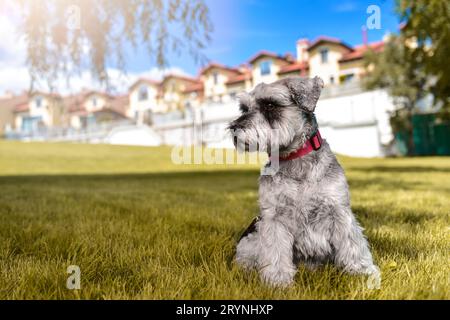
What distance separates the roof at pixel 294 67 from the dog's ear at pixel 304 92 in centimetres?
4482

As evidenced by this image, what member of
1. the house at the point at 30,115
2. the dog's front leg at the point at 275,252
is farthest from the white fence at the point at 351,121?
the house at the point at 30,115

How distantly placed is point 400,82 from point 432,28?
21674 millimetres

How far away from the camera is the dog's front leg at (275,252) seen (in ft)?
10.9

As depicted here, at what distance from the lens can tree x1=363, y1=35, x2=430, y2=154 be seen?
1339 inches

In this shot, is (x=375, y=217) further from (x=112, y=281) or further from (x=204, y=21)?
(x=204, y=21)

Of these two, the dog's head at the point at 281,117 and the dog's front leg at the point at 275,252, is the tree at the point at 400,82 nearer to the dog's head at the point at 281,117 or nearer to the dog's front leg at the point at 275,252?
the dog's head at the point at 281,117

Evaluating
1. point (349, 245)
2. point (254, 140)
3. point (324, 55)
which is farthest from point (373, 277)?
point (324, 55)

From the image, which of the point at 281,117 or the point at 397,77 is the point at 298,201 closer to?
the point at 281,117

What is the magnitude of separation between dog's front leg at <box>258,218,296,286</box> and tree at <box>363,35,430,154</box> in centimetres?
3338

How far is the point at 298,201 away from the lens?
345cm
